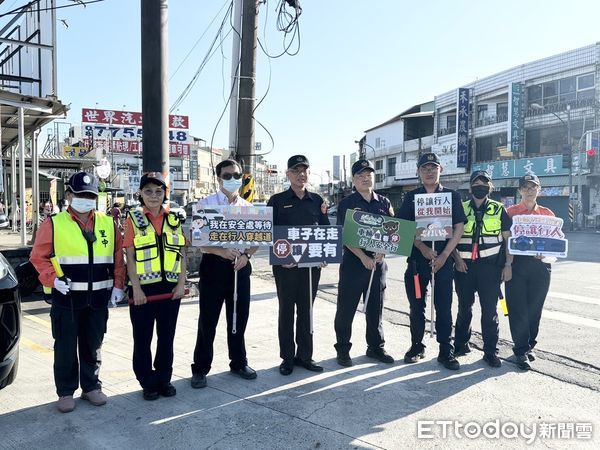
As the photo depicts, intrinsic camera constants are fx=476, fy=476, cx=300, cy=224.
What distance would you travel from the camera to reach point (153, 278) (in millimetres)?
3727

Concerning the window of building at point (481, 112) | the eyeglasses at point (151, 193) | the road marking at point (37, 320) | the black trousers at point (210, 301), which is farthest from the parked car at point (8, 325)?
the window of building at point (481, 112)

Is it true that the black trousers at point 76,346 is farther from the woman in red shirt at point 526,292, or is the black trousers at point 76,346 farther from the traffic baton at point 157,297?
the woman in red shirt at point 526,292

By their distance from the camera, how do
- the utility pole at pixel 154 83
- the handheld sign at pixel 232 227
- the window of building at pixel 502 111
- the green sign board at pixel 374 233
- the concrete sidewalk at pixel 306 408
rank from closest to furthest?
the concrete sidewalk at pixel 306 408
the handheld sign at pixel 232 227
the green sign board at pixel 374 233
the utility pole at pixel 154 83
the window of building at pixel 502 111

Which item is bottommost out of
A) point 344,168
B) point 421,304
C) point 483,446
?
point 483,446

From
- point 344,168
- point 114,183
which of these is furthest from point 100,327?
point 344,168

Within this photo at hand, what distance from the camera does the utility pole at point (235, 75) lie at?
7.81 meters

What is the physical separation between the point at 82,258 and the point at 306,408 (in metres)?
2.03

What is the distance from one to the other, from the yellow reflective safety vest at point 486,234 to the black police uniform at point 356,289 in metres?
0.80

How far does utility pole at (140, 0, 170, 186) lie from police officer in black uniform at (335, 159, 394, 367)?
3103 mm

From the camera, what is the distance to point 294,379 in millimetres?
4258

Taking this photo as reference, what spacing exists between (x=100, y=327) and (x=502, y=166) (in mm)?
31866

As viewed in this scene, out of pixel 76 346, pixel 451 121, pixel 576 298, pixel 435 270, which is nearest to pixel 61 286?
pixel 76 346

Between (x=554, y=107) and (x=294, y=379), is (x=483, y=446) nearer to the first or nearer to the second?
(x=294, y=379)

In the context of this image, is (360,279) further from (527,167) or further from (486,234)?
(527,167)
